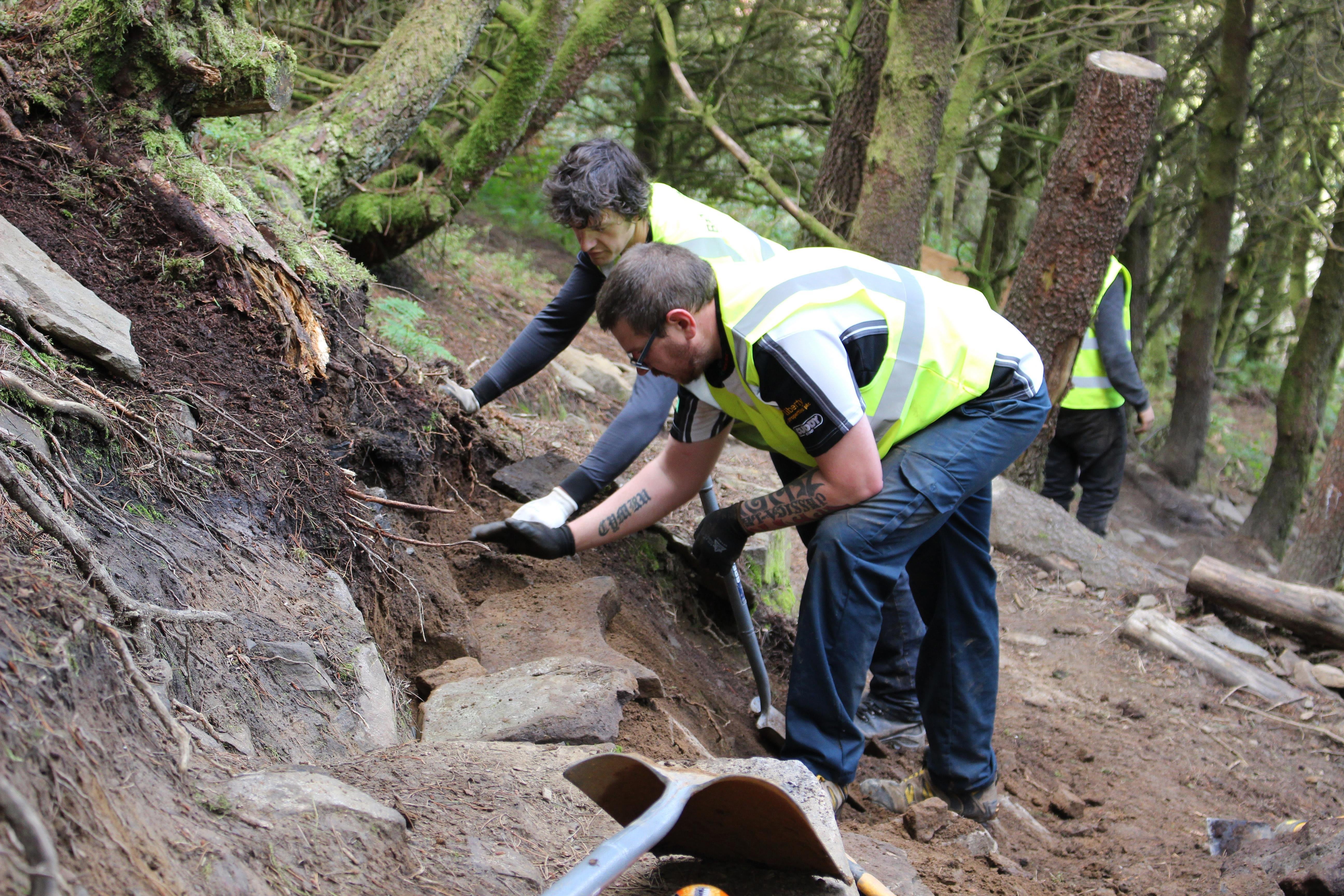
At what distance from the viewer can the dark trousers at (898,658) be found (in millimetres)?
3639

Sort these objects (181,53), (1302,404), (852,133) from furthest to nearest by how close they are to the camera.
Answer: (1302,404) < (852,133) < (181,53)

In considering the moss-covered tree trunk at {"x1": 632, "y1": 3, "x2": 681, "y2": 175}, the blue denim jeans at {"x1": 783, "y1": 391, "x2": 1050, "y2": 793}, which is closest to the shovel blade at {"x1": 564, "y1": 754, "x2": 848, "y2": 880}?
the blue denim jeans at {"x1": 783, "y1": 391, "x2": 1050, "y2": 793}

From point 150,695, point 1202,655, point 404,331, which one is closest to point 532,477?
point 404,331

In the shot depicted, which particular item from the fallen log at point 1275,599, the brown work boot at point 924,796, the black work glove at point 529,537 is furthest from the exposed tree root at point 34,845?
the fallen log at point 1275,599

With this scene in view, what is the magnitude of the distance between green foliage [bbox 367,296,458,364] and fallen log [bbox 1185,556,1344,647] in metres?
4.20

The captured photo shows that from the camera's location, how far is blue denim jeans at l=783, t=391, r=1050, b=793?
2.57 metres

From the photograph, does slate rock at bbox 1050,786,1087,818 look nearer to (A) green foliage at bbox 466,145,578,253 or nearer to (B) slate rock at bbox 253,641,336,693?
(B) slate rock at bbox 253,641,336,693

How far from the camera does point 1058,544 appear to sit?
5668 millimetres

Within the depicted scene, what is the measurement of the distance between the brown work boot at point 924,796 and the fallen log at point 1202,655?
6.73 ft

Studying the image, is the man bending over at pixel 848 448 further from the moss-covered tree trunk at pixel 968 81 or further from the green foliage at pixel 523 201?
the green foliage at pixel 523 201

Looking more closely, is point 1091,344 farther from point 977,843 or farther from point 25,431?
point 25,431

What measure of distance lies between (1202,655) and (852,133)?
161 inches

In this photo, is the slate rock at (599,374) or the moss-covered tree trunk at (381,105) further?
the slate rock at (599,374)

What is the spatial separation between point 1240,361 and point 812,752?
47.7ft
